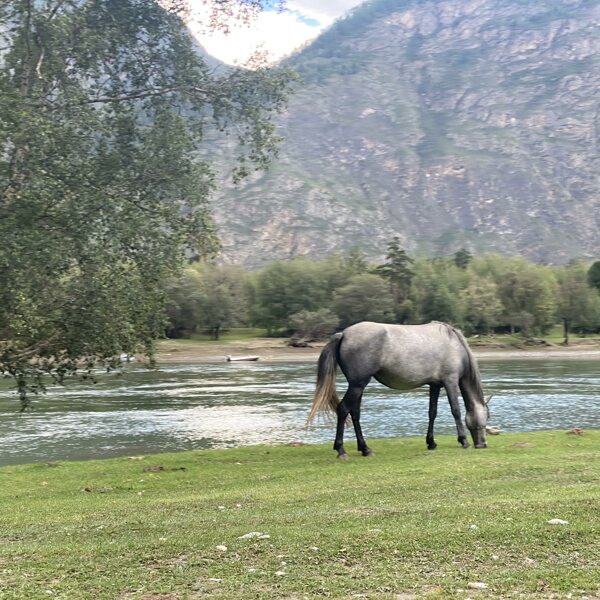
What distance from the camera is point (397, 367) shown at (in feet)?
60.1

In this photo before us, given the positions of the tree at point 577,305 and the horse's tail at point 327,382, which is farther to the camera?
the tree at point 577,305

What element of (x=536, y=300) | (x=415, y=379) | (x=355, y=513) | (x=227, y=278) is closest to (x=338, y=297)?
(x=227, y=278)

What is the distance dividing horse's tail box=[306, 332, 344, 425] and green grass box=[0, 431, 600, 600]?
5.91ft

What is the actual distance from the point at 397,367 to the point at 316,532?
990 cm

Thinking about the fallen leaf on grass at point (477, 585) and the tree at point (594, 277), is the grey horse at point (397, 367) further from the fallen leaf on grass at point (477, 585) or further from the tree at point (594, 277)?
the tree at point (594, 277)

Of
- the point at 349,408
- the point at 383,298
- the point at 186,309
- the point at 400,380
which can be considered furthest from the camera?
the point at 383,298

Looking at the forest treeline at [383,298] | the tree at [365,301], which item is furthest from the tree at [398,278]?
the tree at [365,301]

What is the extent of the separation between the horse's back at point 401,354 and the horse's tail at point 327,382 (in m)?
0.27

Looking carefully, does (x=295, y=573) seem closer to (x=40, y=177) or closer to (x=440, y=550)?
(x=440, y=550)

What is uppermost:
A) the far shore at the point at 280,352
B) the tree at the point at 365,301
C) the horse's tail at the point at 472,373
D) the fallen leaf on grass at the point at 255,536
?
the tree at the point at 365,301

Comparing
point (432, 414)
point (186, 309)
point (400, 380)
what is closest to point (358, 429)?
point (400, 380)

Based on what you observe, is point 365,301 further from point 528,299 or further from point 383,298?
point 528,299

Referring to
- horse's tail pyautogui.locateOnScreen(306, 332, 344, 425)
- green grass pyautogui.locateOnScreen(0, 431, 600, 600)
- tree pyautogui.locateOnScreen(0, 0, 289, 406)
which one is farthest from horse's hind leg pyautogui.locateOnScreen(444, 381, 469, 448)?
tree pyautogui.locateOnScreen(0, 0, 289, 406)

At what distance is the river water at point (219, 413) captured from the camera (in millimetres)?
27734
